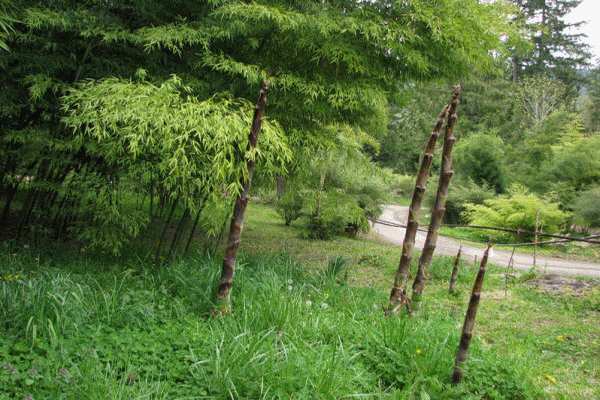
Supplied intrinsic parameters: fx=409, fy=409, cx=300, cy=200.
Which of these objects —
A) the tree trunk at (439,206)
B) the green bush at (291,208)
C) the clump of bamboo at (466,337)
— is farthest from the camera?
the green bush at (291,208)

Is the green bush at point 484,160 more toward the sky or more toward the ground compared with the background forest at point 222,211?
more toward the sky

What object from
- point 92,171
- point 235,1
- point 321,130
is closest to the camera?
point 235,1

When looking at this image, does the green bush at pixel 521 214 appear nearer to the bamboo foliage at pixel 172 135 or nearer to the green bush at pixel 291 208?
the green bush at pixel 291 208

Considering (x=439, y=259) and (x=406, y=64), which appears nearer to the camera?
(x=406, y=64)

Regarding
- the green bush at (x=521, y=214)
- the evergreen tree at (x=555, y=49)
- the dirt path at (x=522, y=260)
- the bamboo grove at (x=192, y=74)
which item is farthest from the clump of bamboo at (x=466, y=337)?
the evergreen tree at (x=555, y=49)

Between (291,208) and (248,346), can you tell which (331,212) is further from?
(291,208)

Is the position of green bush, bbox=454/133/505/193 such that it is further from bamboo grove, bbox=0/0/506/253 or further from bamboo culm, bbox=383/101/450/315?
bamboo culm, bbox=383/101/450/315

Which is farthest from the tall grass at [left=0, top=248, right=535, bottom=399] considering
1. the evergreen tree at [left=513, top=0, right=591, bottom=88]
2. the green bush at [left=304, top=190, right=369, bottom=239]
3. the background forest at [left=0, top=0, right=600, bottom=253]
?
the evergreen tree at [left=513, top=0, right=591, bottom=88]

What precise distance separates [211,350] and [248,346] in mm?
221

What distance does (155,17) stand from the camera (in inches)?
184

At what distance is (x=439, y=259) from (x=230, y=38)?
4381mm

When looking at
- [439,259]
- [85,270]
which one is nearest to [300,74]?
[85,270]

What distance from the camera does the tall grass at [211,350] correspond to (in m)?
1.87

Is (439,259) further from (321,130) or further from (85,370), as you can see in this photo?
(85,370)
